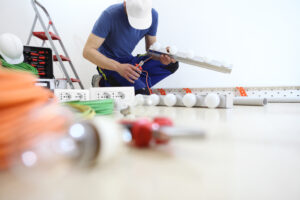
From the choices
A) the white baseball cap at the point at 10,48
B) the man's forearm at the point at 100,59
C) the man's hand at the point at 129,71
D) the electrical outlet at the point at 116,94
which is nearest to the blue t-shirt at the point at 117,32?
the man's forearm at the point at 100,59

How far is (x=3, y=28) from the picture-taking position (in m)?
2.33

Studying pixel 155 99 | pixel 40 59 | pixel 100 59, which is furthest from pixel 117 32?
pixel 155 99

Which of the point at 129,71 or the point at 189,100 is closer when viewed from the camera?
the point at 189,100

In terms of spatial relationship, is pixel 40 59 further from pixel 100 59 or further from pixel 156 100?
pixel 156 100

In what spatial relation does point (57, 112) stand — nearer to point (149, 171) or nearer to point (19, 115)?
point (19, 115)

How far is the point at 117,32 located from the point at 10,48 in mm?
918

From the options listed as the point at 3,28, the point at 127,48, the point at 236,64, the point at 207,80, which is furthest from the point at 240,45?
the point at 3,28

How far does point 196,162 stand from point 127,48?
6.08ft

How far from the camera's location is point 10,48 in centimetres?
146

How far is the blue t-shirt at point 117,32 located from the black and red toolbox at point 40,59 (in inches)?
23.3

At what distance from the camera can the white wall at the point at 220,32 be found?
1764 mm

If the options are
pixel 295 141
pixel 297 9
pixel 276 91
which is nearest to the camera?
pixel 295 141

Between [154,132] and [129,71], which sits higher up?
[129,71]

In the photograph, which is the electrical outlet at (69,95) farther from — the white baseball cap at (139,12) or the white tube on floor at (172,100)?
the white baseball cap at (139,12)
